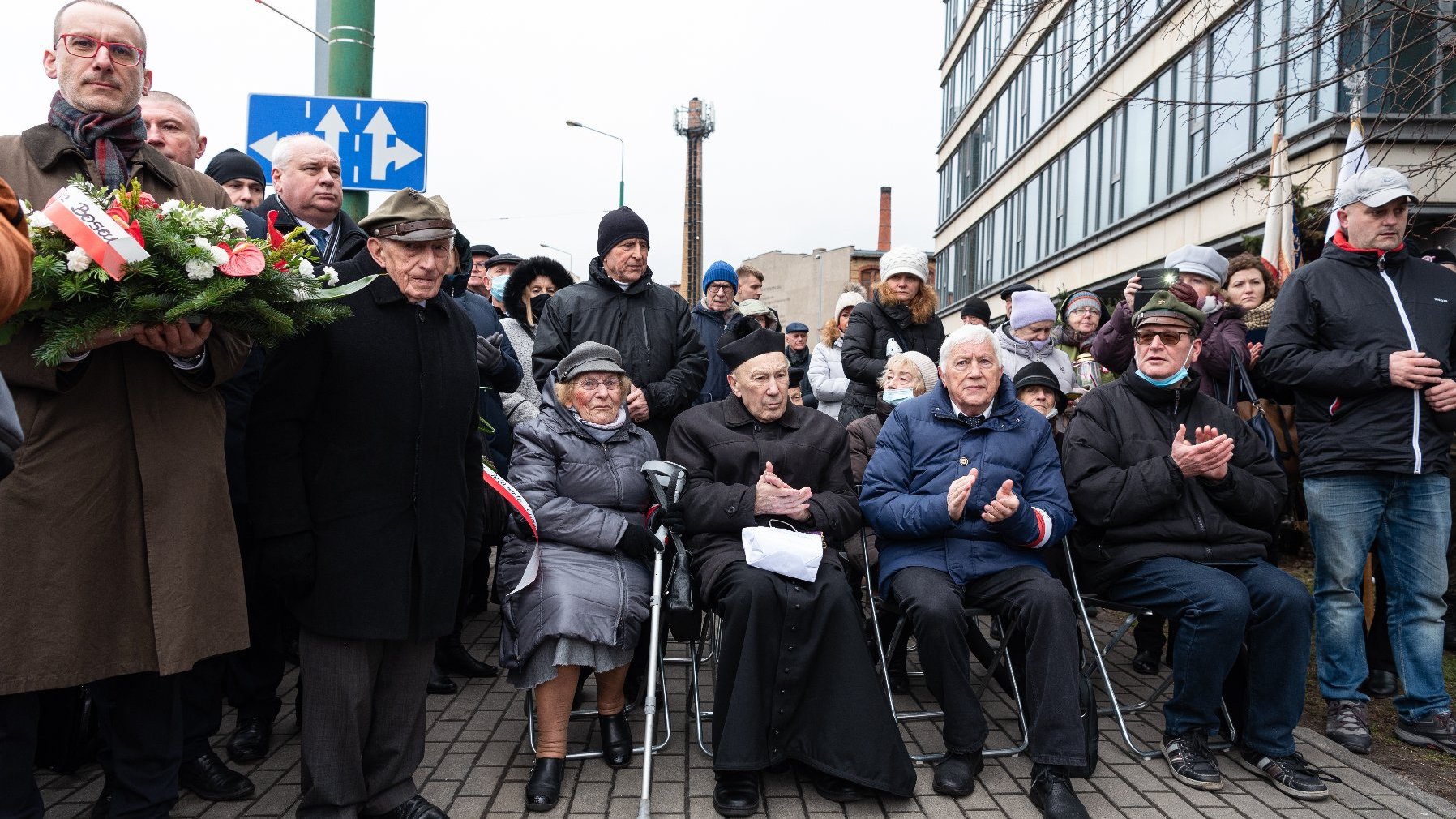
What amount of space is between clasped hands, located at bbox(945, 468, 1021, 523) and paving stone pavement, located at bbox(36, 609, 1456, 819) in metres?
0.97

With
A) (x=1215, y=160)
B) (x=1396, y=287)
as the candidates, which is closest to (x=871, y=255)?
(x=1215, y=160)

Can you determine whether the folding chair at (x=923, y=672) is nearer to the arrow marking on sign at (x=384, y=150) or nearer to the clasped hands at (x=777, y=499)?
the clasped hands at (x=777, y=499)

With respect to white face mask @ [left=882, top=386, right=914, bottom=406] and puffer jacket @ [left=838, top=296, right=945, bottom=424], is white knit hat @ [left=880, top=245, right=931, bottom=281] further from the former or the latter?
white face mask @ [left=882, top=386, right=914, bottom=406]

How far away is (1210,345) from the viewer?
5254 millimetres

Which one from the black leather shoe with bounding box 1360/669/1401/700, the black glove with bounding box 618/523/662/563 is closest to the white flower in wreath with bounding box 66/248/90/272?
the black glove with bounding box 618/523/662/563

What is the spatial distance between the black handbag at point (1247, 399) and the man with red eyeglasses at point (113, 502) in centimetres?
469

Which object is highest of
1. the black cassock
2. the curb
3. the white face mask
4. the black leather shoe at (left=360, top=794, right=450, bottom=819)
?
the white face mask

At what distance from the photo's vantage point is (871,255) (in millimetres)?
51531

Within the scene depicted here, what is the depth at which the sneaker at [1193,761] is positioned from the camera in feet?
13.1

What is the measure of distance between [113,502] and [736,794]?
2392 mm

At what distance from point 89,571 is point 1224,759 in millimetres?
4435

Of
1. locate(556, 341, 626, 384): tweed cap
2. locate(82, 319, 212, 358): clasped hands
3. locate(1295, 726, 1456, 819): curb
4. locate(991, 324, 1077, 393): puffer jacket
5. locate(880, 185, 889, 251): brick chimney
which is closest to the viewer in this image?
locate(82, 319, 212, 358): clasped hands

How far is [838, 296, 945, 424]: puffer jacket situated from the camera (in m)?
6.56

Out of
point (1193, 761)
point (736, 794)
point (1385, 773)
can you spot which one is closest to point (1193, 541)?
point (1193, 761)
